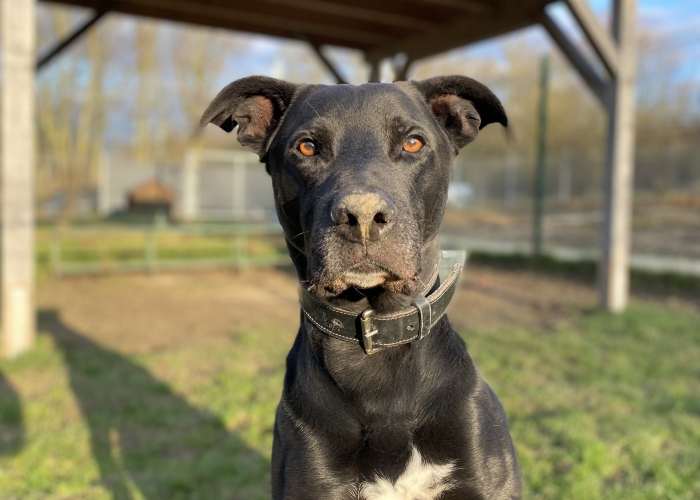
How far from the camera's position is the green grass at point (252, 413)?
304cm

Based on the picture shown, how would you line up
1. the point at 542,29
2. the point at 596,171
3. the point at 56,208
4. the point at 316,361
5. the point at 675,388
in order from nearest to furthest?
the point at 316,361
the point at 675,388
the point at 542,29
the point at 596,171
the point at 56,208

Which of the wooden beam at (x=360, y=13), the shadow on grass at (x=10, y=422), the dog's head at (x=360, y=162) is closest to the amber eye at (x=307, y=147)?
the dog's head at (x=360, y=162)

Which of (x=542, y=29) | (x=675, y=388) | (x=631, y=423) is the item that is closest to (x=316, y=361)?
(x=631, y=423)

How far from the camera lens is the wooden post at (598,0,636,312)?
618 centimetres

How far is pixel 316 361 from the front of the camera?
6.34ft

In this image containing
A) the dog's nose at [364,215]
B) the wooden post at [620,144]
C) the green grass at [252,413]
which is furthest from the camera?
the wooden post at [620,144]

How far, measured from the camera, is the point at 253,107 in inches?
89.2

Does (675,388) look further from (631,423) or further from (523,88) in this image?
(523,88)

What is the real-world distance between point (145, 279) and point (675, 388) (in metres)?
7.58

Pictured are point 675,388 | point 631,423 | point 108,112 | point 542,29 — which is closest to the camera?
point 631,423

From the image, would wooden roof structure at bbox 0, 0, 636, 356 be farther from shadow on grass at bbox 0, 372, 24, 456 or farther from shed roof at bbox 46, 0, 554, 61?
shadow on grass at bbox 0, 372, 24, 456

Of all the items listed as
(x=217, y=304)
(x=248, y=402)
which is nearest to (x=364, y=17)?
(x=217, y=304)

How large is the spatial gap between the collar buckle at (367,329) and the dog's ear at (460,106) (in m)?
0.82

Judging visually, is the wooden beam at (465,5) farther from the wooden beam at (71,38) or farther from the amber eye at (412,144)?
the amber eye at (412,144)
